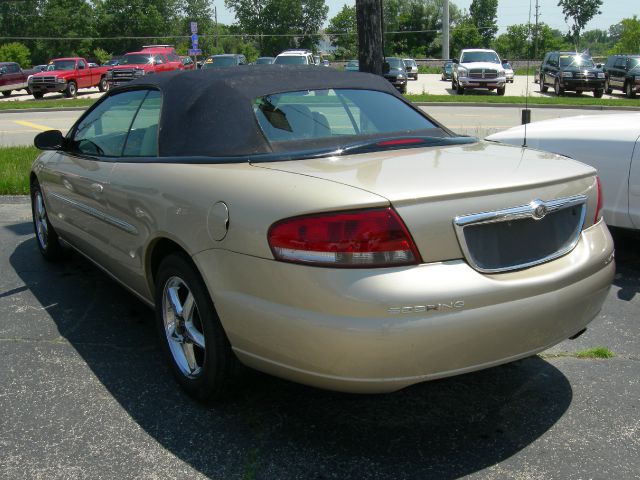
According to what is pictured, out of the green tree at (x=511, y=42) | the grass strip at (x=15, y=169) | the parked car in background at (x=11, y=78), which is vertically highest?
the green tree at (x=511, y=42)

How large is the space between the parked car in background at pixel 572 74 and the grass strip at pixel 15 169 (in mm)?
21351

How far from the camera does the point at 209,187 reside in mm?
2988

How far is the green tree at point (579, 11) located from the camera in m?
104

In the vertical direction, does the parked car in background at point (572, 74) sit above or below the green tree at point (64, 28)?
below

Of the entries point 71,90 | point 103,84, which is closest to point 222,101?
point 71,90

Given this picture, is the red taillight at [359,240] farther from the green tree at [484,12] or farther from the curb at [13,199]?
the green tree at [484,12]

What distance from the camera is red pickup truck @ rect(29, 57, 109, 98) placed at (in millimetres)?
30898

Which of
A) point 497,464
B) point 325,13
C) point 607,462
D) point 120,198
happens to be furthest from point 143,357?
point 325,13

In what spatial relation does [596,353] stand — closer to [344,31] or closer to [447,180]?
[447,180]

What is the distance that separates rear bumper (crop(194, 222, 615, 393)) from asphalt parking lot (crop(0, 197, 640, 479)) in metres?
0.38

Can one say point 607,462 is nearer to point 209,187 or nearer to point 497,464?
point 497,464

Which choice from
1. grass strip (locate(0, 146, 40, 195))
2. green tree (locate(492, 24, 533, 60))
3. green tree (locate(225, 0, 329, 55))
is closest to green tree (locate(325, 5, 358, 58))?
green tree (locate(225, 0, 329, 55))

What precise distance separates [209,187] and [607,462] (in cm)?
197

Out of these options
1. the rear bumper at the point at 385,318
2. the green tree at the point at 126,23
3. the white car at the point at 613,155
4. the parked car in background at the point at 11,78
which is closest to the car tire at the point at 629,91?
the white car at the point at 613,155
